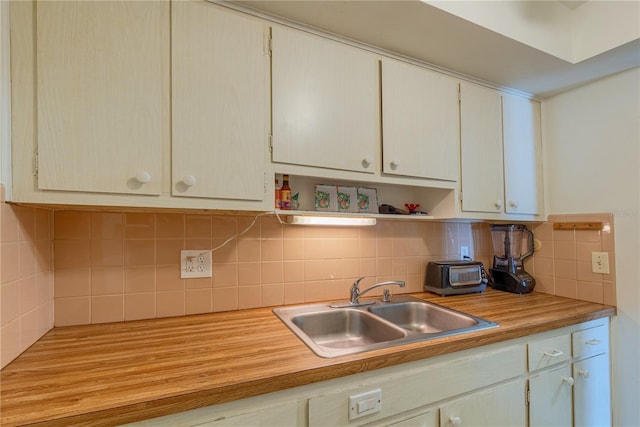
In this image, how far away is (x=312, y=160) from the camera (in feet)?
4.04

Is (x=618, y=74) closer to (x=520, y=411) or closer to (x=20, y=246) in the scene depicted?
(x=520, y=411)

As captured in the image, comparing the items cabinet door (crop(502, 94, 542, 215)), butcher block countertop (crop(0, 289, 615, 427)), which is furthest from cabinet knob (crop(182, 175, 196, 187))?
cabinet door (crop(502, 94, 542, 215))

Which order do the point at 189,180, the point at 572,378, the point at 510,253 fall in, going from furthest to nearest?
the point at 510,253, the point at 572,378, the point at 189,180

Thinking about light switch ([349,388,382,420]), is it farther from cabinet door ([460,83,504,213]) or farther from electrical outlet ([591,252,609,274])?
electrical outlet ([591,252,609,274])

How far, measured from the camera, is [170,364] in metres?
0.88

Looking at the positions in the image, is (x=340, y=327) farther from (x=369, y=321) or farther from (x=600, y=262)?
(x=600, y=262)

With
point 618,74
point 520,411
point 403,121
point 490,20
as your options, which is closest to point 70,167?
point 403,121

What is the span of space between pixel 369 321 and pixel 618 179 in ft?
4.87

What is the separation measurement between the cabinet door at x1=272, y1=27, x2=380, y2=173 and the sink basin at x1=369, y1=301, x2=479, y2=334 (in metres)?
0.73

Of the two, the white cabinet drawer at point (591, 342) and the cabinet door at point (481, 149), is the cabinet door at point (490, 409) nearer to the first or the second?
the white cabinet drawer at point (591, 342)

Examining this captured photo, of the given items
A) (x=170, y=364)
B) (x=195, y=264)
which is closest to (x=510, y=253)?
(x=195, y=264)

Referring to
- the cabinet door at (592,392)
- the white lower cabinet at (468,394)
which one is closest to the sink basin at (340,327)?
the white lower cabinet at (468,394)

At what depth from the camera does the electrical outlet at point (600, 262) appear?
5.31ft

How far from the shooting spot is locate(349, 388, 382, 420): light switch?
92 cm
